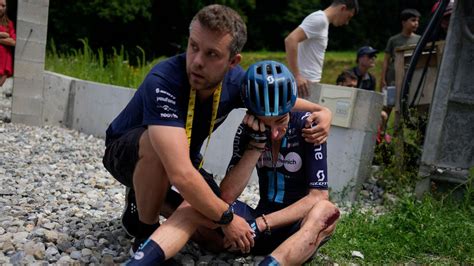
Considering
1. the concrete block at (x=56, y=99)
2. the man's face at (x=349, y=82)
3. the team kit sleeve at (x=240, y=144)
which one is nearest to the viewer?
the team kit sleeve at (x=240, y=144)

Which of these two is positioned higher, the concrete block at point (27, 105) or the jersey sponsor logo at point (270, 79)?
the jersey sponsor logo at point (270, 79)

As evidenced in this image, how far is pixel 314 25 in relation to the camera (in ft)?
19.2

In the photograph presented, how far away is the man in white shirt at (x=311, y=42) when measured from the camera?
5.76m

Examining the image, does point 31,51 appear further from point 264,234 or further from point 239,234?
point 239,234

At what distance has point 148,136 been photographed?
9.84 ft

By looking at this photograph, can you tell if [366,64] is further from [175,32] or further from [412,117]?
[175,32]

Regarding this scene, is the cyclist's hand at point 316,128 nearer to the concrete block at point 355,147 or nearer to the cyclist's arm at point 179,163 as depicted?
the cyclist's arm at point 179,163

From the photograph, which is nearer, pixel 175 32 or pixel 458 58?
pixel 458 58

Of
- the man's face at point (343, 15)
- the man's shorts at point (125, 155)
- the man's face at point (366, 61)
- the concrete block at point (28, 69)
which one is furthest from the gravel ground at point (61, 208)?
the man's face at point (366, 61)

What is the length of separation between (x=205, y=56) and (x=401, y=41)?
587 cm

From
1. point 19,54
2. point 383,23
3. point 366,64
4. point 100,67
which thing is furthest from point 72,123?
point 383,23

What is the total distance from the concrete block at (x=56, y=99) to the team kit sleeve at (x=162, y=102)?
19.7ft

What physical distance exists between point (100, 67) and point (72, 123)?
6.23 feet

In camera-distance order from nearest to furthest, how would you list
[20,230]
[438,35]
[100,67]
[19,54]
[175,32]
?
[20,230]
[438,35]
[19,54]
[100,67]
[175,32]
